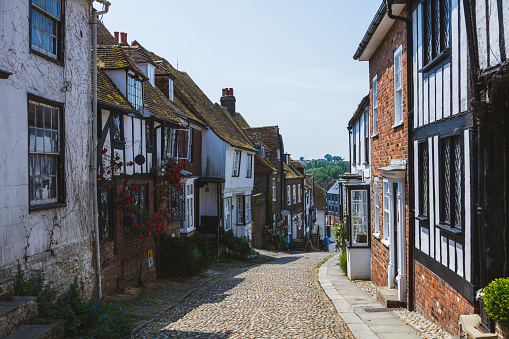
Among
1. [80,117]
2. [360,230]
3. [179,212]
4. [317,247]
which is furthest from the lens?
[317,247]

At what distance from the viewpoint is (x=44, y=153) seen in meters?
8.55

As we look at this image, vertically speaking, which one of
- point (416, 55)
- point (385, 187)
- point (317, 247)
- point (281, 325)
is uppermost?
point (416, 55)

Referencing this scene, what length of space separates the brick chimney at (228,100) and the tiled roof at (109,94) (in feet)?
77.5

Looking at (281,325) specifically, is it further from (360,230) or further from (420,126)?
(360,230)

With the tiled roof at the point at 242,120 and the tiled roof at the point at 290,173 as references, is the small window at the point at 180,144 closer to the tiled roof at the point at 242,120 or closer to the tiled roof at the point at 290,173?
the tiled roof at the point at 242,120

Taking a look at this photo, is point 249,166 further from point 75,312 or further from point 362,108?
point 75,312

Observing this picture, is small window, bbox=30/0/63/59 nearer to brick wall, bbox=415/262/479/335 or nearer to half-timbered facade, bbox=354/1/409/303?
half-timbered facade, bbox=354/1/409/303

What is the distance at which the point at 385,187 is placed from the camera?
469 inches

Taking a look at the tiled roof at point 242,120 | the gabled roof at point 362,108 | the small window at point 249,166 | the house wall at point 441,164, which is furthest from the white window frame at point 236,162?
the house wall at point 441,164

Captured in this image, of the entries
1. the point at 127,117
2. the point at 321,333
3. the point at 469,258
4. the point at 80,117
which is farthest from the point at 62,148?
the point at 469,258

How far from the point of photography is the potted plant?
5164mm

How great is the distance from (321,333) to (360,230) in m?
7.19

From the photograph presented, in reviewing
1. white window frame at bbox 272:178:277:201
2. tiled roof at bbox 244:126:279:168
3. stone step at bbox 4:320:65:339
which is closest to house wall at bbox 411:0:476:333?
stone step at bbox 4:320:65:339

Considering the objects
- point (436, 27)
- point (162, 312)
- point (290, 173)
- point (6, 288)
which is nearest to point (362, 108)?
point (436, 27)
